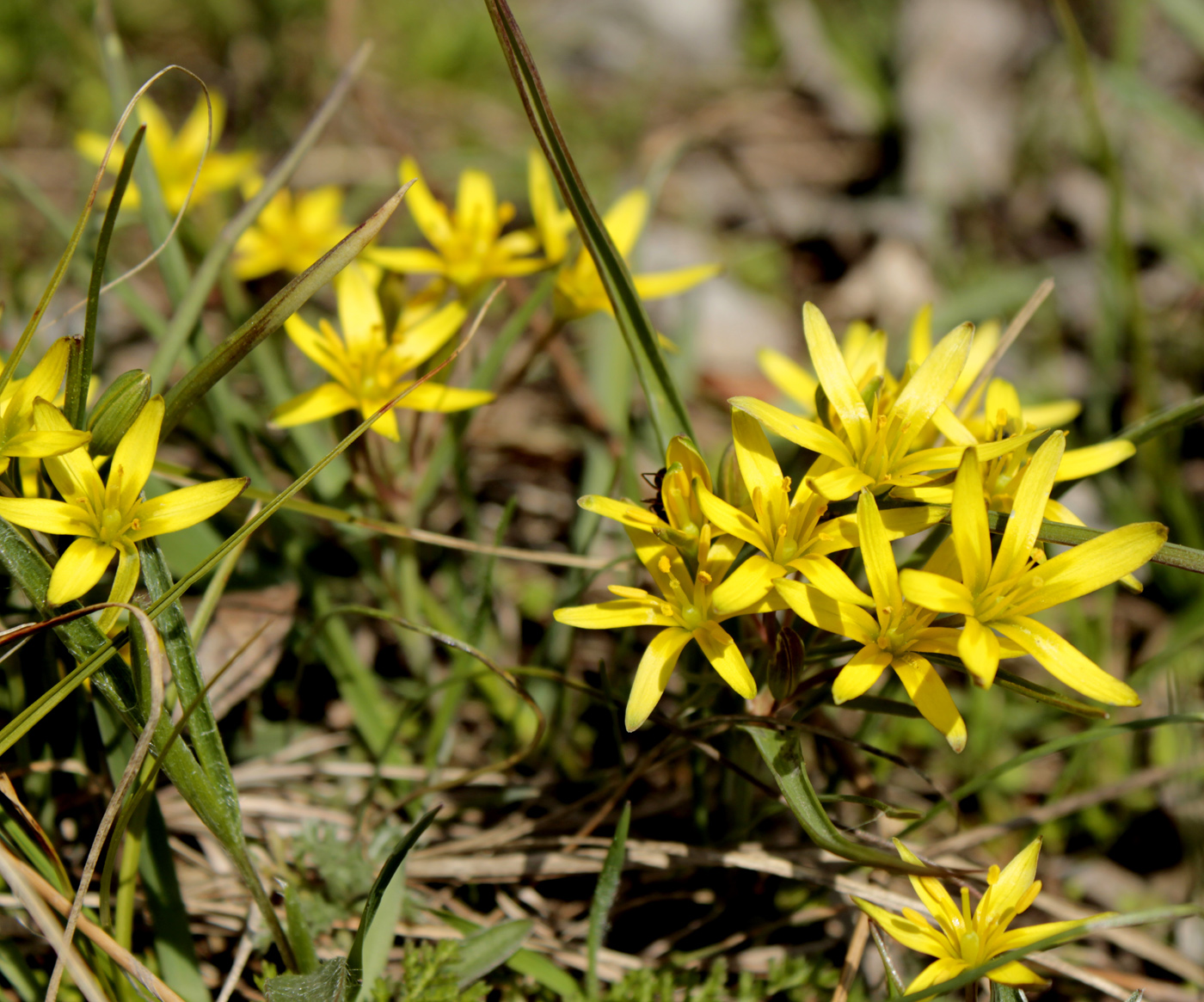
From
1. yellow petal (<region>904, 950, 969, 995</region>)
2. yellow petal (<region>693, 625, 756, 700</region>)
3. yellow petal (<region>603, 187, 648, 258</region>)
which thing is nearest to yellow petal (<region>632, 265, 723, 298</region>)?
yellow petal (<region>603, 187, 648, 258</region>)

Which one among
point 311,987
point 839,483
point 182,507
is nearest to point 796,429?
point 839,483

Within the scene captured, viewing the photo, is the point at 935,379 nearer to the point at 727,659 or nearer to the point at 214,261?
the point at 727,659

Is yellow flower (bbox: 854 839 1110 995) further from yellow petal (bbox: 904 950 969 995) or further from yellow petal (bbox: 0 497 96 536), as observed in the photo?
yellow petal (bbox: 0 497 96 536)

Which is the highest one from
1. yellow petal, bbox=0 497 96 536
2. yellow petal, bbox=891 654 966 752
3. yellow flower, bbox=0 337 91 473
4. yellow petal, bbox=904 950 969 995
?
yellow flower, bbox=0 337 91 473

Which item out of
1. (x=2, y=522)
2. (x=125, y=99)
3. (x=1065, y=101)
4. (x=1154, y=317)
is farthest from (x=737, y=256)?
(x=2, y=522)

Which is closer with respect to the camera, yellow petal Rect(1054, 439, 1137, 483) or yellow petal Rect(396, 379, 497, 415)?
yellow petal Rect(1054, 439, 1137, 483)

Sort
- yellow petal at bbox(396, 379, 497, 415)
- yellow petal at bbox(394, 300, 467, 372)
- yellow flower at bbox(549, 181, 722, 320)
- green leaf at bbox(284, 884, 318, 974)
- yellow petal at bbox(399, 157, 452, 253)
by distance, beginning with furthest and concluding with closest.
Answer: yellow petal at bbox(399, 157, 452, 253), yellow flower at bbox(549, 181, 722, 320), yellow petal at bbox(394, 300, 467, 372), yellow petal at bbox(396, 379, 497, 415), green leaf at bbox(284, 884, 318, 974)

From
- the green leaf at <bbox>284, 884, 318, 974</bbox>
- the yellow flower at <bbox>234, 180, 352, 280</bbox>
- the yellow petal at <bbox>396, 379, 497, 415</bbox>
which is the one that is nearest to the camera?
the green leaf at <bbox>284, 884, 318, 974</bbox>

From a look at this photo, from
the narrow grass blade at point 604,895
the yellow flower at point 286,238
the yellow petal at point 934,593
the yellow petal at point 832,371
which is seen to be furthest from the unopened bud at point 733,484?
the yellow flower at point 286,238
